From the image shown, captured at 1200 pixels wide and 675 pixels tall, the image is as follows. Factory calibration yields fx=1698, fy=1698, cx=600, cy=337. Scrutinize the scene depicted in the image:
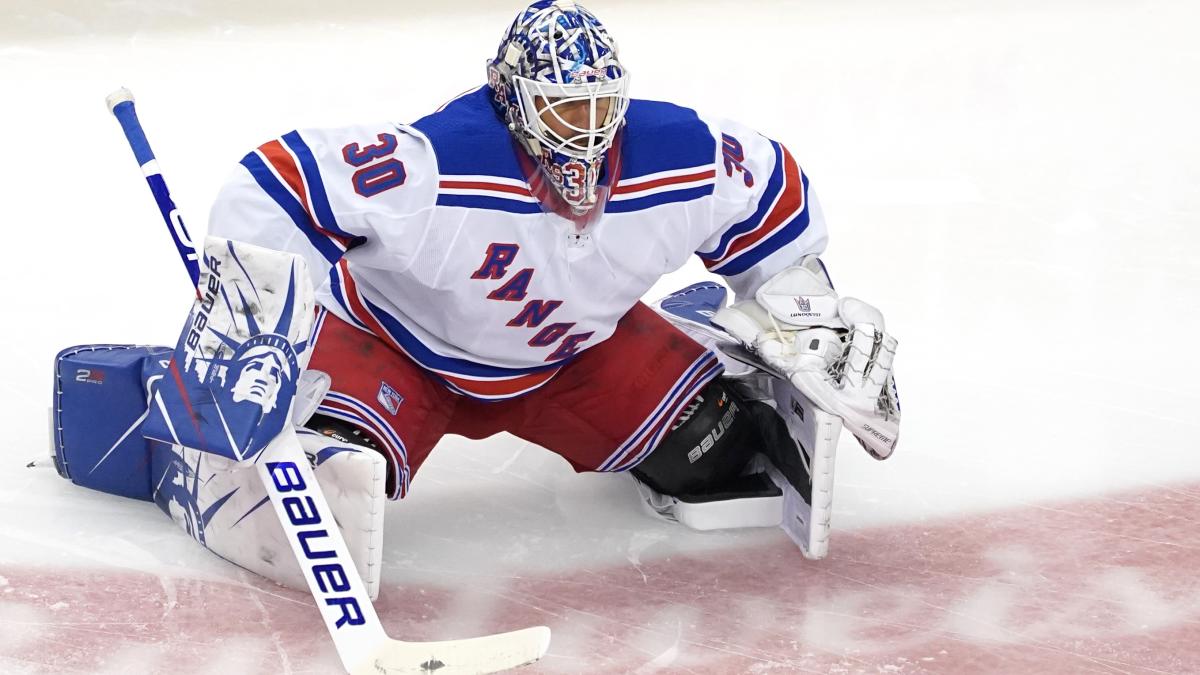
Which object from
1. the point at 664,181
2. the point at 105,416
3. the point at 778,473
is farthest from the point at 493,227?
the point at 105,416

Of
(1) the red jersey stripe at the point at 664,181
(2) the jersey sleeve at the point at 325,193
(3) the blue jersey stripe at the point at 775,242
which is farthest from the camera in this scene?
(3) the blue jersey stripe at the point at 775,242

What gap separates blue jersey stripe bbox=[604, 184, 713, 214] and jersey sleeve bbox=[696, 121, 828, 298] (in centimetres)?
4

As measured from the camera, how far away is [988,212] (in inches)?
180

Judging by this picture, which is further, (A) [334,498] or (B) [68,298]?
(B) [68,298]

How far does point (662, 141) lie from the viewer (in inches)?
107

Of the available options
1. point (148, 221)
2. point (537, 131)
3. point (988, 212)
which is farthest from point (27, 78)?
point (537, 131)

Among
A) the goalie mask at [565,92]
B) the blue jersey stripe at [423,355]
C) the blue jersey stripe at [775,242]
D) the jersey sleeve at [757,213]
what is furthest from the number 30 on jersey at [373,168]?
the blue jersey stripe at [775,242]

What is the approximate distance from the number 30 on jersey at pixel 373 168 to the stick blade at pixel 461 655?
2.19ft

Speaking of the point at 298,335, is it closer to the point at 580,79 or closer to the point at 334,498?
the point at 334,498

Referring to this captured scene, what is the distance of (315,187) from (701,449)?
88cm

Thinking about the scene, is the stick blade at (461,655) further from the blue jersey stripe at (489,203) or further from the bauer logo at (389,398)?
the blue jersey stripe at (489,203)

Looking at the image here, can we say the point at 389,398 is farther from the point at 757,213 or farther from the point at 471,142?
the point at 757,213

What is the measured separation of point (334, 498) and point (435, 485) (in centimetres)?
65

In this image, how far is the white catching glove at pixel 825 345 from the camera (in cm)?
278
